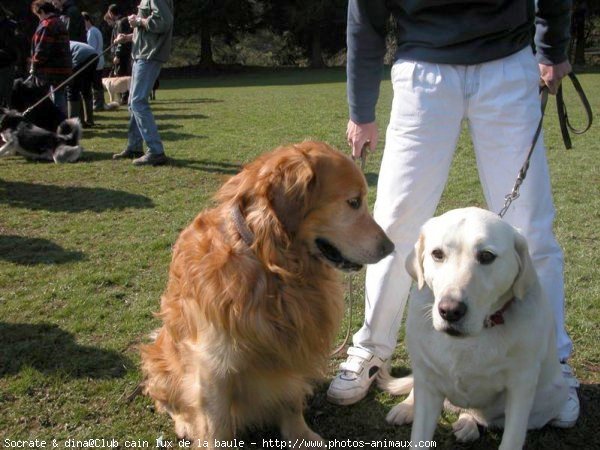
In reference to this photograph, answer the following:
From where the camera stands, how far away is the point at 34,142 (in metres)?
8.59

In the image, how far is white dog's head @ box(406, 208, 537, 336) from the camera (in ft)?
6.88

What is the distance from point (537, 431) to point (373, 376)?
81 cm

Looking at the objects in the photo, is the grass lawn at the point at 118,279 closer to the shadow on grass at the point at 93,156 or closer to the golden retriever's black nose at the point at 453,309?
the shadow on grass at the point at 93,156

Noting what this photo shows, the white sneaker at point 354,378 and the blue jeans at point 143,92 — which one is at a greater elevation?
the blue jeans at point 143,92

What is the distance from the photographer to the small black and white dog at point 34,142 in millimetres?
8586

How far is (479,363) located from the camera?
2250mm

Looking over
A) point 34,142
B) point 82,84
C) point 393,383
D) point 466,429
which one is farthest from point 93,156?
point 466,429

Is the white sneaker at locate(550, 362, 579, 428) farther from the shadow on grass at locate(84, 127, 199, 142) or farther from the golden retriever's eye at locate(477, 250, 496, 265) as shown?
the shadow on grass at locate(84, 127, 199, 142)

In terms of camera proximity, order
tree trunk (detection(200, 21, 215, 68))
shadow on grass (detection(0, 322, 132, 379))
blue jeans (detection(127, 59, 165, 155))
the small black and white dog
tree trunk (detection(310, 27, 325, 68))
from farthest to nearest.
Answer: tree trunk (detection(310, 27, 325, 68)) < tree trunk (detection(200, 21, 215, 68)) < the small black and white dog < blue jeans (detection(127, 59, 165, 155)) < shadow on grass (detection(0, 322, 132, 379))

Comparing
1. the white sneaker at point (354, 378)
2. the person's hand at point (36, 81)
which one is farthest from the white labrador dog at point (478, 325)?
the person's hand at point (36, 81)

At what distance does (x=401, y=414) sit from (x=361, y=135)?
4.56 feet

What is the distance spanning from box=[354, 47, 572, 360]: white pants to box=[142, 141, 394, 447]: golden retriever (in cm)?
40

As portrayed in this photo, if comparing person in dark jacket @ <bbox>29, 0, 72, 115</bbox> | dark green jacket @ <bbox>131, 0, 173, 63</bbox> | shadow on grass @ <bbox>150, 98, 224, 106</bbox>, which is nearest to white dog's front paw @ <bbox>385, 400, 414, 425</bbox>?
dark green jacket @ <bbox>131, 0, 173, 63</bbox>

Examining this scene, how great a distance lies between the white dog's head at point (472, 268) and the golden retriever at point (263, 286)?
348 millimetres
